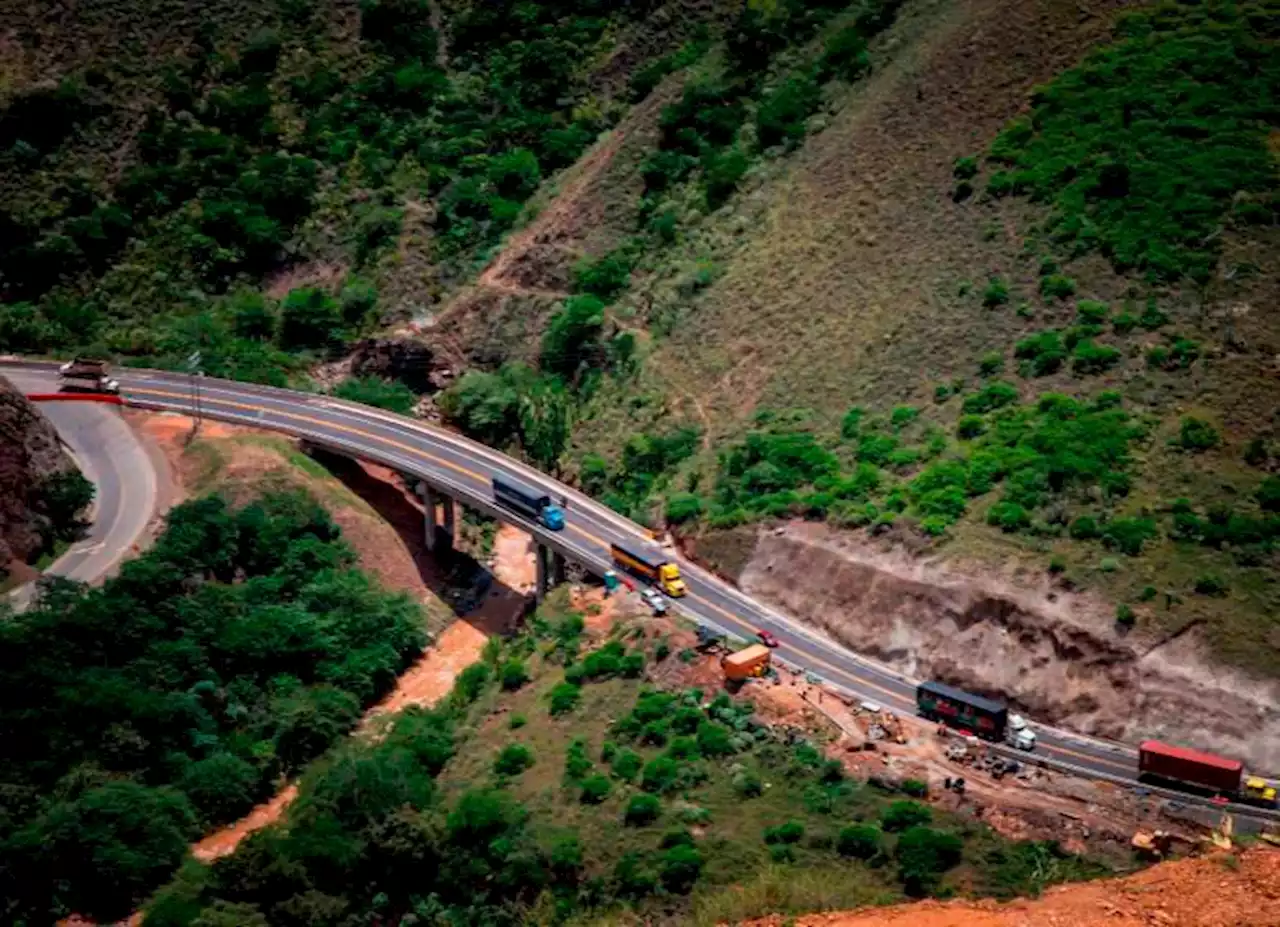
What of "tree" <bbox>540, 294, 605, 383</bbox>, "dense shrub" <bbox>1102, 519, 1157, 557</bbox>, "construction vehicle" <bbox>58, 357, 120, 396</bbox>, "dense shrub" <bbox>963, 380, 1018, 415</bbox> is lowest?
"dense shrub" <bbox>1102, 519, 1157, 557</bbox>

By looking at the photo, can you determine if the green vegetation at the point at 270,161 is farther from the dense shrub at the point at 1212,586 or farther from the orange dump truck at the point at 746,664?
the dense shrub at the point at 1212,586

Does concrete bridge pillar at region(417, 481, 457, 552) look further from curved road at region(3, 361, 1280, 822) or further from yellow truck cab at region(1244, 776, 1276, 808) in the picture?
yellow truck cab at region(1244, 776, 1276, 808)

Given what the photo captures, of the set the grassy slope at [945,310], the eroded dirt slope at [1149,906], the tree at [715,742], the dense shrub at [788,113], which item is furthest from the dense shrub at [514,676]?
the dense shrub at [788,113]

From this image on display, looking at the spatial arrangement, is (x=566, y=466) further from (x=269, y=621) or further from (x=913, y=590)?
(x=913, y=590)

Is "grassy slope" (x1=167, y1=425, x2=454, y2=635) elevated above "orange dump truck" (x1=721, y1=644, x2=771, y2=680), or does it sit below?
above

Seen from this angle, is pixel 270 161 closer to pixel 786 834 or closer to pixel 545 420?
pixel 545 420

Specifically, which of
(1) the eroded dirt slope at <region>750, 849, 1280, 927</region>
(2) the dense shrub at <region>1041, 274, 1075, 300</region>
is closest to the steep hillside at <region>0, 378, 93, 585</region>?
(1) the eroded dirt slope at <region>750, 849, 1280, 927</region>
